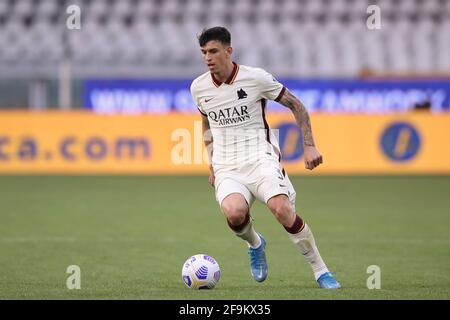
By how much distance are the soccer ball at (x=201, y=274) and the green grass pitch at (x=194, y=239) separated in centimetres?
11

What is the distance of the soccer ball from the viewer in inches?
300

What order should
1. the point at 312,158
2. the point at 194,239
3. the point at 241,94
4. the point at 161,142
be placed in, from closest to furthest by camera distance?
1. the point at 312,158
2. the point at 241,94
3. the point at 194,239
4. the point at 161,142

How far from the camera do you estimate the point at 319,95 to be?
21.8 metres

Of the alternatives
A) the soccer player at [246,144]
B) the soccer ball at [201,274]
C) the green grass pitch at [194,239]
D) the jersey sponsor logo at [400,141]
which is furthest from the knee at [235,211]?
the jersey sponsor logo at [400,141]

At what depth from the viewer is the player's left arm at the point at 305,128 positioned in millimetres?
7492

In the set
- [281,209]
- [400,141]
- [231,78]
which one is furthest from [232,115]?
[400,141]

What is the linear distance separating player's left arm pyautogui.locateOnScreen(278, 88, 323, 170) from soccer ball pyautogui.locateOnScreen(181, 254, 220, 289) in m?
1.09

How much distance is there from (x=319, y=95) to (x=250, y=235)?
1399 centimetres

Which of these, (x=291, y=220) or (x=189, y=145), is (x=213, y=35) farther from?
(x=189, y=145)

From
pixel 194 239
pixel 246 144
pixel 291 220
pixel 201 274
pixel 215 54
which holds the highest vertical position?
pixel 215 54

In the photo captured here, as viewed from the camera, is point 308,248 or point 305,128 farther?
point 305,128

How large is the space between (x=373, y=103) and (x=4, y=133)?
801 cm

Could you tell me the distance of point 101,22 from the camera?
25.2 meters
